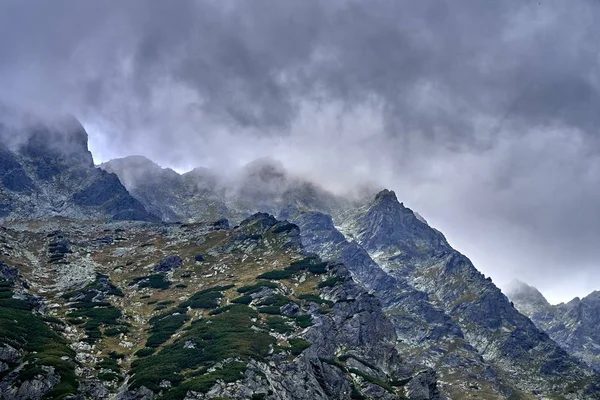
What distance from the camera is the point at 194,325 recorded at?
9106cm

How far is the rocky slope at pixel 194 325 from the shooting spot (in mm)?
65875

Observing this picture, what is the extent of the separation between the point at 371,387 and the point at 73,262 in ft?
306

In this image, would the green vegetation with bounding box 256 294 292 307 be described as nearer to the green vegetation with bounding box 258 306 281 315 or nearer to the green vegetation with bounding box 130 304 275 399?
the green vegetation with bounding box 258 306 281 315

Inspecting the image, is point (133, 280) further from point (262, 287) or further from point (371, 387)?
point (371, 387)

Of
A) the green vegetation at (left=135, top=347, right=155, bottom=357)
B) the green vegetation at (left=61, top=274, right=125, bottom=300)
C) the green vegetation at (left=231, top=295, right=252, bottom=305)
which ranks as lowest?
the green vegetation at (left=135, top=347, right=155, bottom=357)

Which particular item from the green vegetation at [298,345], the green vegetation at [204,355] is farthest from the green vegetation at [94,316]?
the green vegetation at [298,345]

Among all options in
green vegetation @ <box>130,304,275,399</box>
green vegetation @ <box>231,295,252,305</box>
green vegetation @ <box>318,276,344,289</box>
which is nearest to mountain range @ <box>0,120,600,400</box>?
green vegetation @ <box>130,304,275,399</box>

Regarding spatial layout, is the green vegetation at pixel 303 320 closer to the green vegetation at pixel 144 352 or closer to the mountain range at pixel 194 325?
the mountain range at pixel 194 325

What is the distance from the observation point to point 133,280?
416 feet

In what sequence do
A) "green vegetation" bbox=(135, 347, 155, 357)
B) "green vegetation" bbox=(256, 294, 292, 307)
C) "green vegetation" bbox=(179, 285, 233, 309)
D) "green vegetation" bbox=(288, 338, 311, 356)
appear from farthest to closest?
"green vegetation" bbox=(179, 285, 233, 309), "green vegetation" bbox=(256, 294, 292, 307), "green vegetation" bbox=(135, 347, 155, 357), "green vegetation" bbox=(288, 338, 311, 356)

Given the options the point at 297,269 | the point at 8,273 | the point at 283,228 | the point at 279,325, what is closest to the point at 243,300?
the point at 279,325

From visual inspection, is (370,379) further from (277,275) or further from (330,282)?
(277,275)

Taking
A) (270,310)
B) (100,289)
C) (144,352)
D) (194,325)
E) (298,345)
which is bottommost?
(298,345)

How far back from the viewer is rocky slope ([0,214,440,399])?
2594 inches
